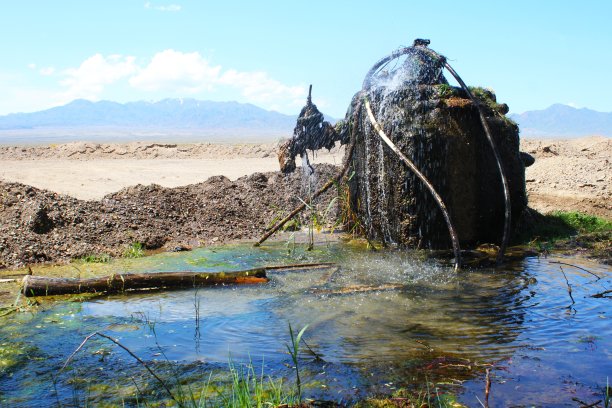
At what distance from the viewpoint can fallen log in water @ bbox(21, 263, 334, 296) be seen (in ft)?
20.2

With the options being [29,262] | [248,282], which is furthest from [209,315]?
[29,262]

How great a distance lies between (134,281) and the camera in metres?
6.46

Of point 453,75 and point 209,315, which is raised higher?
point 453,75

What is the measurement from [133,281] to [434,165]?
4.27 metres

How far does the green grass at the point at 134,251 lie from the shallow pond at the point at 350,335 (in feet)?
2.97

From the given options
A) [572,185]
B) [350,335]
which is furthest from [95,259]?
[572,185]

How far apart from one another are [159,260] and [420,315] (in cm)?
395

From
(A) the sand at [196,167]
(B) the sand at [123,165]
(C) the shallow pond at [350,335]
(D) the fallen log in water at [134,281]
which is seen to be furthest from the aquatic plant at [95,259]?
(A) the sand at [196,167]

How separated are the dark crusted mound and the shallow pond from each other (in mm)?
1316

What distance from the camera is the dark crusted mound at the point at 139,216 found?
8602mm

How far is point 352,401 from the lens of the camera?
3750 millimetres

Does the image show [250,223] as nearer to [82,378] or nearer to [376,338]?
[376,338]

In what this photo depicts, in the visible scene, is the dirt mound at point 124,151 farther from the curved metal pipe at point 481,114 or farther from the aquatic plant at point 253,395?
the aquatic plant at point 253,395

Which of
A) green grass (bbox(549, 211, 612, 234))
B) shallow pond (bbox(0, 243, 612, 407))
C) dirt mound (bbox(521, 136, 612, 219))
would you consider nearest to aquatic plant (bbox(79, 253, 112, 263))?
shallow pond (bbox(0, 243, 612, 407))
